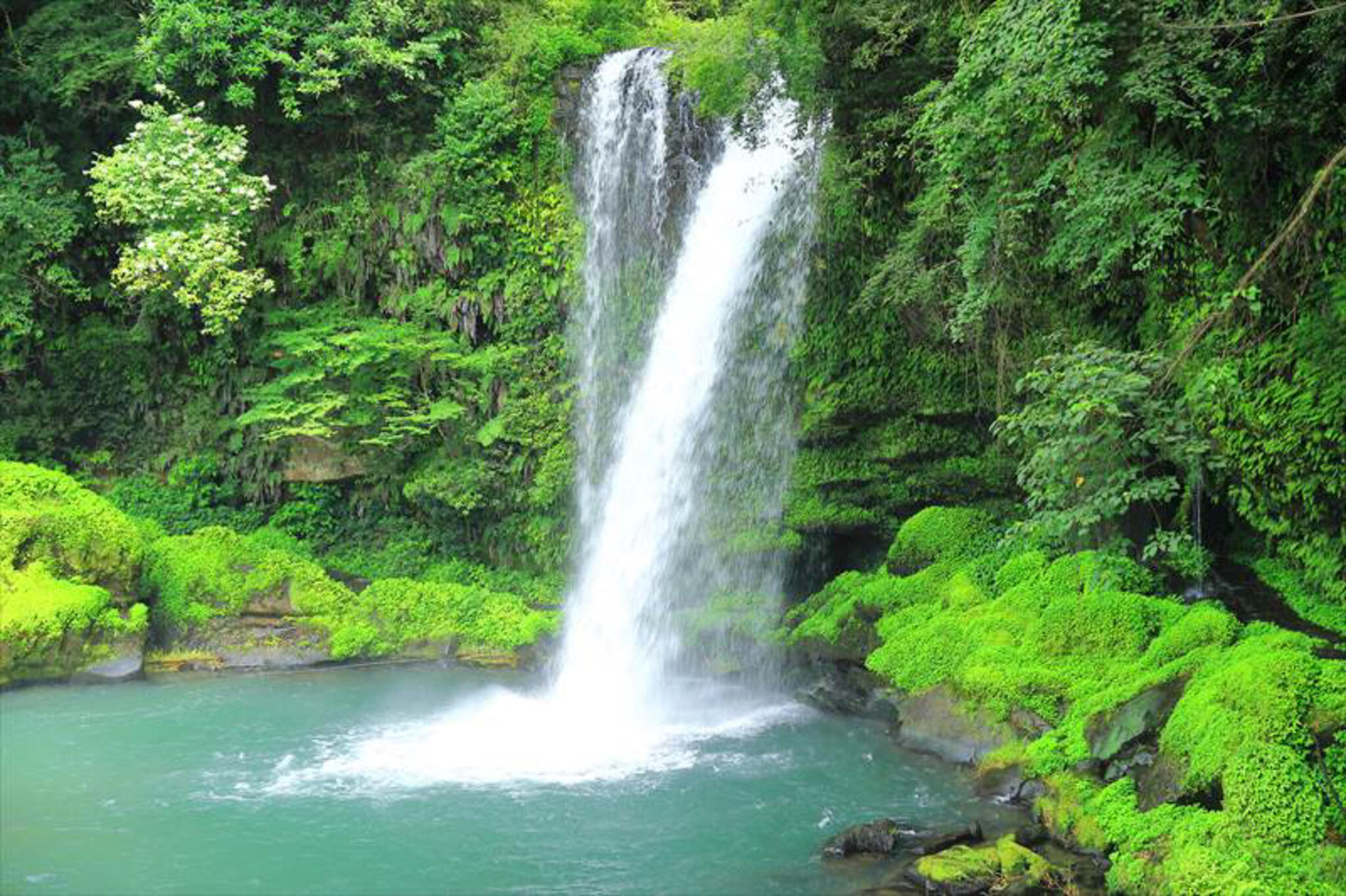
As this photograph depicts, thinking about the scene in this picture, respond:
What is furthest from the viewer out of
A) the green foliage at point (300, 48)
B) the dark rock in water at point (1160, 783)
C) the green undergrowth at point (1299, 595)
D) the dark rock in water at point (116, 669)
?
the green foliage at point (300, 48)

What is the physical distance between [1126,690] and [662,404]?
658 centimetres

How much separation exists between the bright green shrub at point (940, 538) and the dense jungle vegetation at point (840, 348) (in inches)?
1.6

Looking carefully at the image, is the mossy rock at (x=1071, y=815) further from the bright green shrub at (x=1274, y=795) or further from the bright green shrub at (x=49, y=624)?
the bright green shrub at (x=49, y=624)

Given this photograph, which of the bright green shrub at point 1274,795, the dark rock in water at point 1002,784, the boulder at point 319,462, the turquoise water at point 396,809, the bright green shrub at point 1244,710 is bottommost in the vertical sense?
the turquoise water at point 396,809

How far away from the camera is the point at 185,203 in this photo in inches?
535

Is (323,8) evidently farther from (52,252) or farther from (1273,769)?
(1273,769)

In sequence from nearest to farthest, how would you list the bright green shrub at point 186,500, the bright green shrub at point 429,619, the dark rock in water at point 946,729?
the dark rock in water at point 946,729 → the bright green shrub at point 429,619 → the bright green shrub at point 186,500

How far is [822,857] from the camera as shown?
23.2 feet

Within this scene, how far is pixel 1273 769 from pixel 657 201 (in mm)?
9754

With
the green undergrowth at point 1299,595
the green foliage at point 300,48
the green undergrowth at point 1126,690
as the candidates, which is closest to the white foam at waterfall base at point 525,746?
the green undergrowth at point 1126,690

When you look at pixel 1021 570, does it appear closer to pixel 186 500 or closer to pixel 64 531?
pixel 64 531

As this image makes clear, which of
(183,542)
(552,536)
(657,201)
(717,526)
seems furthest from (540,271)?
(183,542)

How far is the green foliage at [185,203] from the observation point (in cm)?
1352

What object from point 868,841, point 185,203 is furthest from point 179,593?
point 868,841
